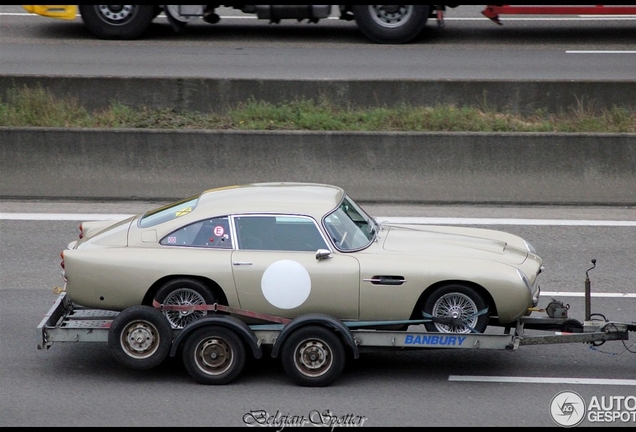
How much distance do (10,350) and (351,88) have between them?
7532 mm

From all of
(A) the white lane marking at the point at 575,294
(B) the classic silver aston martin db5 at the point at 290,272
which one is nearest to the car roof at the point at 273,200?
(B) the classic silver aston martin db5 at the point at 290,272

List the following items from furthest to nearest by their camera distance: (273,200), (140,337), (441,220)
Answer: (441,220)
(273,200)
(140,337)

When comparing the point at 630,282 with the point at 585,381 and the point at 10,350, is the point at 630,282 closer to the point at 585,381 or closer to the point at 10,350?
the point at 585,381

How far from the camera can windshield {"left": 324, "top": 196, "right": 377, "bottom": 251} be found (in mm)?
7074

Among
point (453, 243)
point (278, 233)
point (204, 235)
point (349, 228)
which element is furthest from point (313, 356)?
point (453, 243)

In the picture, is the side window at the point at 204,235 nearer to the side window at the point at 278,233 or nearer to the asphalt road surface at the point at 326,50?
the side window at the point at 278,233

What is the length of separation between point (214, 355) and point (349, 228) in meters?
1.52

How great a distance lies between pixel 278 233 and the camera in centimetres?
705

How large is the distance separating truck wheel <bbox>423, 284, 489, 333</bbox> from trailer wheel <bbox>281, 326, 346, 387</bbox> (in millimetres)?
789

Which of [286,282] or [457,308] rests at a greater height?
[286,282]

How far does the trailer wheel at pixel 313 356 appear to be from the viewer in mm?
6699

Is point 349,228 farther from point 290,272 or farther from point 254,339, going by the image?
point 254,339

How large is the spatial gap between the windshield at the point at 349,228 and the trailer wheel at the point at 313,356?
749 mm

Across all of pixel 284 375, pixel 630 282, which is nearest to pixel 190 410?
pixel 284 375
